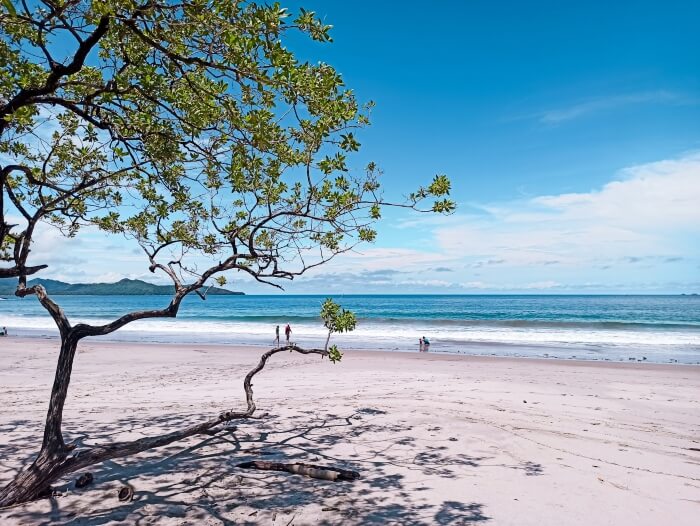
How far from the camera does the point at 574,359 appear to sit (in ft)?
80.2

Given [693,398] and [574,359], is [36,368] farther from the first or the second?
[574,359]

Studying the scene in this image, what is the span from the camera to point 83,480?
5.89 m

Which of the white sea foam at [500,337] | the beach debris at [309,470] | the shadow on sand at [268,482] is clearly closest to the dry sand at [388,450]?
the shadow on sand at [268,482]

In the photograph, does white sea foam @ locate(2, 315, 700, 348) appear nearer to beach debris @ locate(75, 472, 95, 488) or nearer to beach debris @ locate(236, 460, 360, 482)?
beach debris @ locate(236, 460, 360, 482)

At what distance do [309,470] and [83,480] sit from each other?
2843 millimetres

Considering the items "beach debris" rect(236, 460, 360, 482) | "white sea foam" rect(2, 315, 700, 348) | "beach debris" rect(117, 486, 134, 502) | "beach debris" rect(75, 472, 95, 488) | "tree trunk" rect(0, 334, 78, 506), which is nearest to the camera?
"tree trunk" rect(0, 334, 78, 506)

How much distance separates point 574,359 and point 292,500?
74.3 ft

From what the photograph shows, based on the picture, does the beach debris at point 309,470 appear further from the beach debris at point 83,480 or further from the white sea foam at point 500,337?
the white sea foam at point 500,337

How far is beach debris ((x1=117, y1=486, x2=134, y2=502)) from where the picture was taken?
18.1 ft

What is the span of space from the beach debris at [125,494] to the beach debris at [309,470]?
1548 mm

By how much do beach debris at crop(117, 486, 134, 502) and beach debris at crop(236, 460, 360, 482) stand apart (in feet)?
5.08

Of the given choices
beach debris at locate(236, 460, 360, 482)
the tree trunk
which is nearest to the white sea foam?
beach debris at locate(236, 460, 360, 482)

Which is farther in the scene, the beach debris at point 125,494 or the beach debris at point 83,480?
the beach debris at point 83,480

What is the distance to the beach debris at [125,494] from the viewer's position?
5.52 meters
